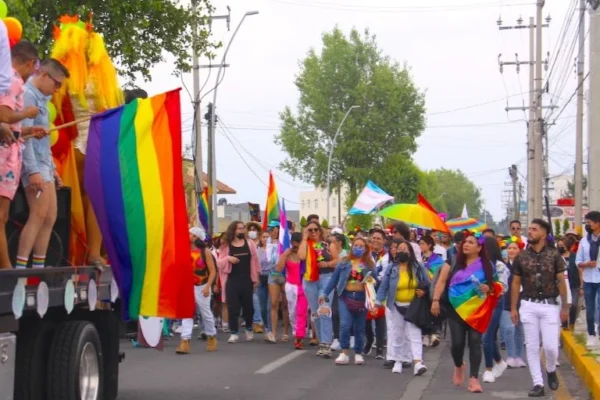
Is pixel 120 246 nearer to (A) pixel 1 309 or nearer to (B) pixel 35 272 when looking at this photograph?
(B) pixel 35 272

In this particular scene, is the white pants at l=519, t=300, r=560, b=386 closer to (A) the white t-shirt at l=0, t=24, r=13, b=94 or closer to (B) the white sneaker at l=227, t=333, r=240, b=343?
(A) the white t-shirt at l=0, t=24, r=13, b=94

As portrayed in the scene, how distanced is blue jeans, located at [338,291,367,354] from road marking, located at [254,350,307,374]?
0.80 meters

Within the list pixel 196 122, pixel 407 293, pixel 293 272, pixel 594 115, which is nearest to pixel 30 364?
pixel 407 293

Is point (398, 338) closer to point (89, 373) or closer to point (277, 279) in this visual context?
point (277, 279)

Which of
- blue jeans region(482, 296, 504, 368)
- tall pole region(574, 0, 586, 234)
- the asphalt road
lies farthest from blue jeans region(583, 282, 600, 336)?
tall pole region(574, 0, 586, 234)

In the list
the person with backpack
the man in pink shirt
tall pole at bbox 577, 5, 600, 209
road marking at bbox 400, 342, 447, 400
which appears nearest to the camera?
the man in pink shirt

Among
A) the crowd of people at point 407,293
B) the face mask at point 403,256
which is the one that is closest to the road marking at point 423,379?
the crowd of people at point 407,293

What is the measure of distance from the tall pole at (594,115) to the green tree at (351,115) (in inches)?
1968

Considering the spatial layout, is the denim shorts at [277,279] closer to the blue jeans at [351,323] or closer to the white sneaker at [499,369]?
the blue jeans at [351,323]

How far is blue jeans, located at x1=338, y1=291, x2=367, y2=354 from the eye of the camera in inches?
566

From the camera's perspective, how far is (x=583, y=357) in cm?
1323

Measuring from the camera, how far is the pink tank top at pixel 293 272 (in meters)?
17.2

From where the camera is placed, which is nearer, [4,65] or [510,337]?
[4,65]

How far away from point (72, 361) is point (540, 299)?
5.10 m
